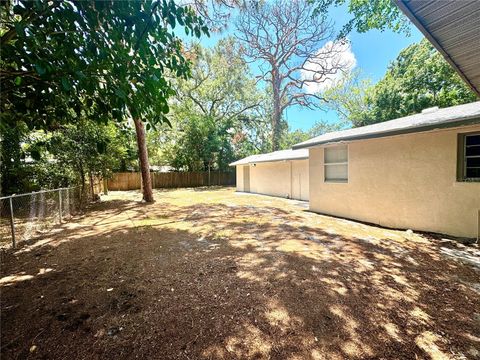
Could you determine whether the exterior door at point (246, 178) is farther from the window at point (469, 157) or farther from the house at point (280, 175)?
the window at point (469, 157)

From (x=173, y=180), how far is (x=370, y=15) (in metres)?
21.8

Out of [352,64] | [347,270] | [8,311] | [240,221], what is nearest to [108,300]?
[8,311]

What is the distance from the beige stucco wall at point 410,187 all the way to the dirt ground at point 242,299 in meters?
0.81

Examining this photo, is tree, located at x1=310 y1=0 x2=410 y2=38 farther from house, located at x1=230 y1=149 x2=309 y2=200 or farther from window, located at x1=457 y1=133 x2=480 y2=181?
house, located at x1=230 y1=149 x2=309 y2=200

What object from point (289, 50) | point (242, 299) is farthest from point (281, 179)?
point (289, 50)

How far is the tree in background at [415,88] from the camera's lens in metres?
13.5

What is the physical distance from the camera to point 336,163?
8297 mm

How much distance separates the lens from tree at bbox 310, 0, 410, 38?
7.72m

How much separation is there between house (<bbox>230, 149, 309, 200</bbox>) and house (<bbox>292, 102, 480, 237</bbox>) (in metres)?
4.42

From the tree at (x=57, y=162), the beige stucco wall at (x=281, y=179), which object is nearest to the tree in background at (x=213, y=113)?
the beige stucco wall at (x=281, y=179)

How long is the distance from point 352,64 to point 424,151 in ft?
66.3

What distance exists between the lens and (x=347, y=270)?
3701 millimetres

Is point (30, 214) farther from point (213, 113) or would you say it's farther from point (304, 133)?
point (304, 133)

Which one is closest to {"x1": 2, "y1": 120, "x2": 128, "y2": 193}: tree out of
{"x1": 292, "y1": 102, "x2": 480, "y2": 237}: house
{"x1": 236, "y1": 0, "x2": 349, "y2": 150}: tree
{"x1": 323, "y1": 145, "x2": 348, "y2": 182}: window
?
{"x1": 323, "y1": 145, "x2": 348, "y2": 182}: window
